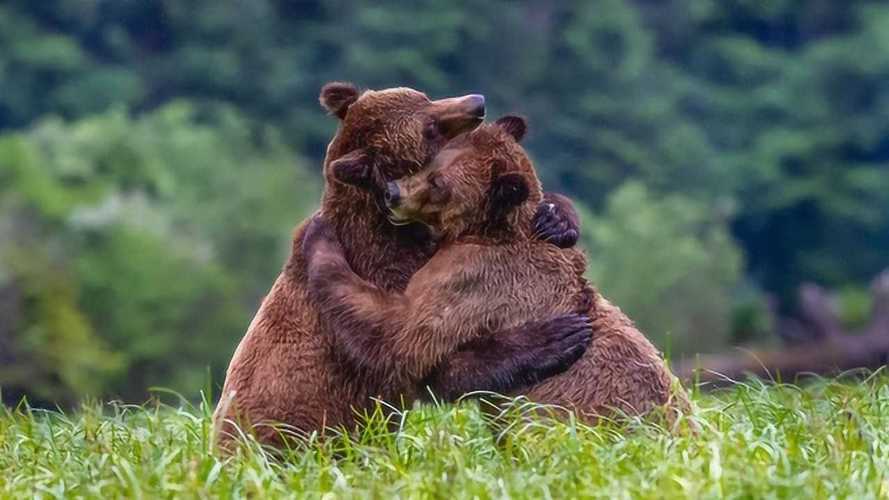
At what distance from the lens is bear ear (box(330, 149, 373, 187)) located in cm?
519

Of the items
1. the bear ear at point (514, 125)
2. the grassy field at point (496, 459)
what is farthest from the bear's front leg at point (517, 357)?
the bear ear at point (514, 125)

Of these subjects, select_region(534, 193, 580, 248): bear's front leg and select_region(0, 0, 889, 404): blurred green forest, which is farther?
select_region(0, 0, 889, 404): blurred green forest

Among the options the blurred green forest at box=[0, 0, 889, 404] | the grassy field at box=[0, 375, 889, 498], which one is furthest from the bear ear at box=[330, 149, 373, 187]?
the blurred green forest at box=[0, 0, 889, 404]

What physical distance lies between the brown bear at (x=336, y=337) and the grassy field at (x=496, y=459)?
0.39ft

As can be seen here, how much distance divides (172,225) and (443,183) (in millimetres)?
24243

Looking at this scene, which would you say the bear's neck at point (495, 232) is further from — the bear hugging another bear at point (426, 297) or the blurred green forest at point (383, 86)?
the blurred green forest at point (383, 86)

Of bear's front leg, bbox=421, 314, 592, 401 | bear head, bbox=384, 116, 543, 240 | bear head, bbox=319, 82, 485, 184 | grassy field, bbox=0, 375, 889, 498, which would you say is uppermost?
bear head, bbox=319, 82, 485, 184

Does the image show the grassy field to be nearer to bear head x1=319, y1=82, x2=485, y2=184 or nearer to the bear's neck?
the bear's neck

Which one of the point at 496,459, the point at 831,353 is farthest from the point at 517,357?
the point at 831,353

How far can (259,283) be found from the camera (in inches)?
1073

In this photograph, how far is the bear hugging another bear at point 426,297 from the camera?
198 inches

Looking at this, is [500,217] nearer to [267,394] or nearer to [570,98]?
[267,394]

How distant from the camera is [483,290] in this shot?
16.6 ft

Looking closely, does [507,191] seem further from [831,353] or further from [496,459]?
[831,353]
